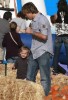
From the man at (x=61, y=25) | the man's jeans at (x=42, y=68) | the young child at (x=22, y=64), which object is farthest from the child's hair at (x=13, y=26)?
the man's jeans at (x=42, y=68)

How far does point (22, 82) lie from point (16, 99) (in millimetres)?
292

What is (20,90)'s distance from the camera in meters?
6.80

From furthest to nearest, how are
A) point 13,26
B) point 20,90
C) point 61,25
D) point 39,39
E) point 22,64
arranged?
point 13,26 < point 61,25 < point 22,64 < point 39,39 < point 20,90

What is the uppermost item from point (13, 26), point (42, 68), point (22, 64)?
point (13, 26)

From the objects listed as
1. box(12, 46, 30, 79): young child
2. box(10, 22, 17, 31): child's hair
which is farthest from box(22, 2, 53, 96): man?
box(10, 22, 17, 31): child's hair

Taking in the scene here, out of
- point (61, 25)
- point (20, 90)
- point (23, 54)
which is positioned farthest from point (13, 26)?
point (20, 90)

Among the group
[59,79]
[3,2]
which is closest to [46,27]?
[59,79]

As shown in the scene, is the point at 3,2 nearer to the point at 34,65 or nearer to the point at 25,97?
the point at 34,65

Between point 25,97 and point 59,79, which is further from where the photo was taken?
point 59,79

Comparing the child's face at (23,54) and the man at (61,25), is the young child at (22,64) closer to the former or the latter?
the child's face at (23,54)

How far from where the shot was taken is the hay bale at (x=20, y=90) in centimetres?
674

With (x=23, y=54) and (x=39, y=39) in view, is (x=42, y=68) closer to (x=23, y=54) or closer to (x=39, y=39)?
(x=39, y=39)

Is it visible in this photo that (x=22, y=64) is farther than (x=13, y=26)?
No

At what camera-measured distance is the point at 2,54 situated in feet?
34.3
